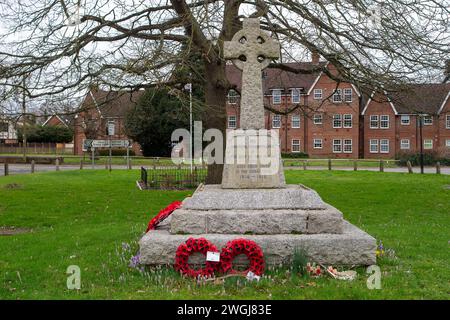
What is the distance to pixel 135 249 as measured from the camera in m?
8.35

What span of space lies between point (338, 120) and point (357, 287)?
52.4 m

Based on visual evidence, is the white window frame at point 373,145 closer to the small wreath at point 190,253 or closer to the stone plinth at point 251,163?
the stone plinth at point 251,163

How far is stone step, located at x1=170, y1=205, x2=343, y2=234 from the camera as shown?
7.26m

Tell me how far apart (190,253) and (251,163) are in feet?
7.55

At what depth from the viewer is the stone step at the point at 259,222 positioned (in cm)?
726

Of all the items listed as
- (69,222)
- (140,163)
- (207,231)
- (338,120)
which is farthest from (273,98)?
(207,231)

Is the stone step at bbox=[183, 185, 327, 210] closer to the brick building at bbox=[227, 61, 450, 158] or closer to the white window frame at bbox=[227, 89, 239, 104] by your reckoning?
the white window frame at bbox=[227, 89, 239, 104]

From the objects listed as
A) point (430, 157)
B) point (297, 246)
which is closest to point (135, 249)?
point (297, 246)

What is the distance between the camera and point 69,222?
12.8 metres

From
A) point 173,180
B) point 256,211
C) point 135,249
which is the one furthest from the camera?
point 173,180

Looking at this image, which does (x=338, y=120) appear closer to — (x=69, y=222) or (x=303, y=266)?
(x=69, y=222)

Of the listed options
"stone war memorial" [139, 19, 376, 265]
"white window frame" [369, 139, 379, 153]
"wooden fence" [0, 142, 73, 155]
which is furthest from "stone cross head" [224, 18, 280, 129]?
"wooden fence" [0, 142, 73, 155]

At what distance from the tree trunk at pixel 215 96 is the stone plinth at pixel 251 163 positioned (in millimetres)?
8022

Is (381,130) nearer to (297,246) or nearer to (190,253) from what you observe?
(297,246)
